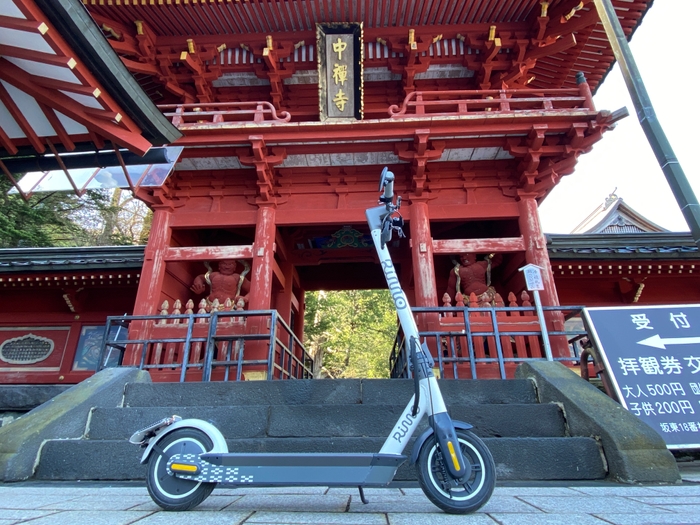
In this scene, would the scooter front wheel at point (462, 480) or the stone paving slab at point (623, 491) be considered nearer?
the scooter front wheel at point (462, 480)

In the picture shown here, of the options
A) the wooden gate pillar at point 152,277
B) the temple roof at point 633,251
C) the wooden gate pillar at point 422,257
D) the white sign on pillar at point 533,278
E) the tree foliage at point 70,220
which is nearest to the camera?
the white sign on pillar at point 533,278

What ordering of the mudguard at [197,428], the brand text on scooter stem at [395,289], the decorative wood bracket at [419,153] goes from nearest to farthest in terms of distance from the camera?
the mudguard at [197,428], the brand text on scooter stem at [395,289], the decorative wood bracket at [419,153]

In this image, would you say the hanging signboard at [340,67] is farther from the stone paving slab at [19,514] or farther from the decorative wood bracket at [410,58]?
the stone paving slab at [19,514]

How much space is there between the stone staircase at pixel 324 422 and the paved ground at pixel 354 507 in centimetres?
35

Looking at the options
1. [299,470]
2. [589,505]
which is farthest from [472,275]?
[299,470]

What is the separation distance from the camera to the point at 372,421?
3.85m

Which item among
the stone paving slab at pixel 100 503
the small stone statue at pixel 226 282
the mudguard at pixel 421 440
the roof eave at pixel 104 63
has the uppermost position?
the roof eave at pixel 104 63

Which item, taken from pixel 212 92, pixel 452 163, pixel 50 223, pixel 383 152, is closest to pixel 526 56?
pixel 452 163

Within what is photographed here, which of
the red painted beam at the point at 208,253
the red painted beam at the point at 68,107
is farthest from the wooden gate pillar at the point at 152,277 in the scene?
the red painted beam at the point at 68,107

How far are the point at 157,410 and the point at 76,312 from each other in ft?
21.6

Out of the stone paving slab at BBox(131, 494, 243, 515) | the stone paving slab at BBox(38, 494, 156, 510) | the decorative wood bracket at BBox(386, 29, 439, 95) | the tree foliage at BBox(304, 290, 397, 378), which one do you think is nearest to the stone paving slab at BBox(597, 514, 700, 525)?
the stone paving slab at BBox(131, 494, 243, 515)

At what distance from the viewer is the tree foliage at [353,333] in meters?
19.3

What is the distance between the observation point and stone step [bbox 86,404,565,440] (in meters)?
3.79

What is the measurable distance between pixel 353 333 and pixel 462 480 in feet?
58.5
